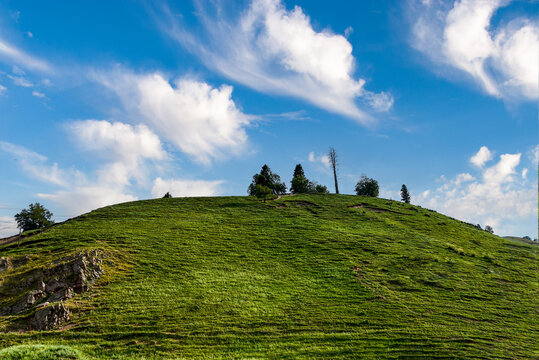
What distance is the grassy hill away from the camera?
22.5m

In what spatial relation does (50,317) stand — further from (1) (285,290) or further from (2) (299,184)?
(2) (299,184)

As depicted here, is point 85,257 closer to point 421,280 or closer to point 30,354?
point 30,354

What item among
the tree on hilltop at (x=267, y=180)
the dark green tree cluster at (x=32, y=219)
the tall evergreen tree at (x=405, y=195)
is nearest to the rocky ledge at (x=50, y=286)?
the dark green tree cluster at (x=32, y=219)

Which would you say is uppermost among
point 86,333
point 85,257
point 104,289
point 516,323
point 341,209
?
point 341,209

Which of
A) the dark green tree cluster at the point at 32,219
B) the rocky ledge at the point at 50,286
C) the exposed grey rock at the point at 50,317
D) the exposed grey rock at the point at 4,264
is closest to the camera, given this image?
the exposed grey rock at the point at 50,317

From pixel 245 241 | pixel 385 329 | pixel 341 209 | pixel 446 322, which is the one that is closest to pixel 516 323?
pixel 446 322

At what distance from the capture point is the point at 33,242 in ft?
139

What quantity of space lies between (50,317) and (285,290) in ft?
71.7

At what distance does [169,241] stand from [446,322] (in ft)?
120

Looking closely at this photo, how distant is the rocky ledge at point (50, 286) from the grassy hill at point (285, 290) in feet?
3.47

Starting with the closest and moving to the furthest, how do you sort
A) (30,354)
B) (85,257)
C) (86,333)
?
(30,354)
(86,333)
(85,257)

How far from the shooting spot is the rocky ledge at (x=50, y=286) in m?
24.7

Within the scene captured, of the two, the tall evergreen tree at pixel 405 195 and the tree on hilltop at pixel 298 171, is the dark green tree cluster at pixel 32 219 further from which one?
the tall evergreen tree at pixel 405 195

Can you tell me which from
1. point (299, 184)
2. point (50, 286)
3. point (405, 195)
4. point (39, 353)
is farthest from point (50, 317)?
point (405, 195)
